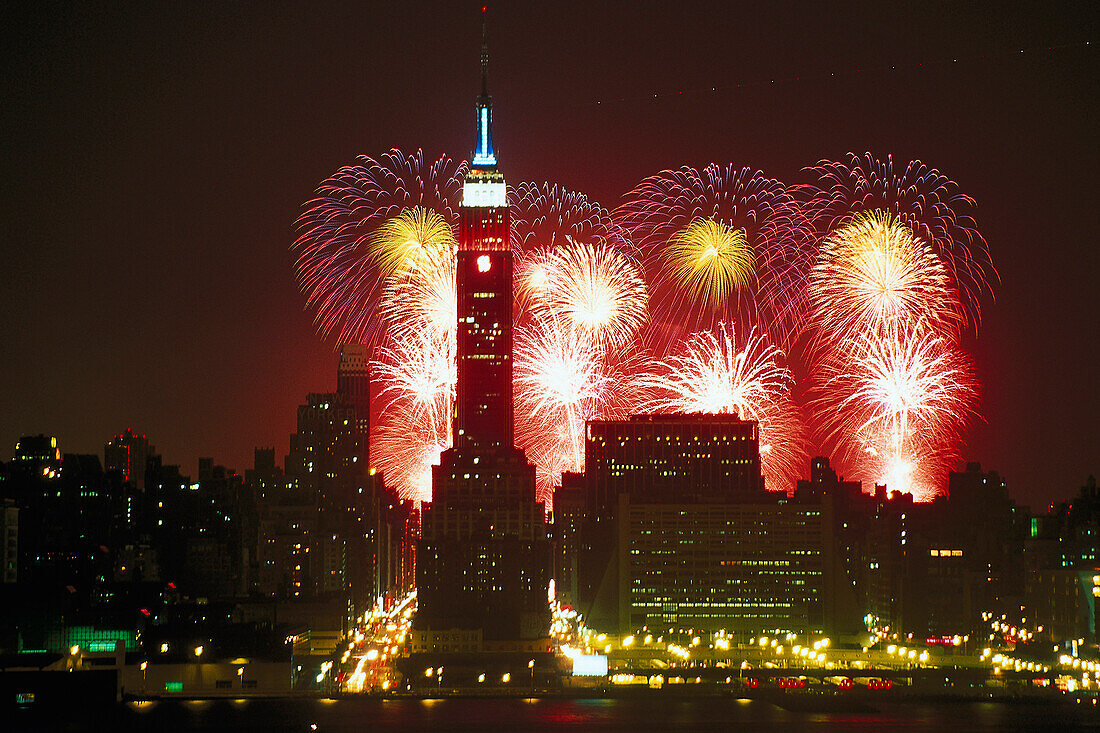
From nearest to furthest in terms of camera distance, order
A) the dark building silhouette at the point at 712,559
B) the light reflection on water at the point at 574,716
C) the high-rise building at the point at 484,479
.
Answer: the light reflection on water at the point at 574,716 → the dark building silhouette at the point at 712,559 → the high-rise building at the point at 484,479

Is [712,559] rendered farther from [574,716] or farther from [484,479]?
[574,716]

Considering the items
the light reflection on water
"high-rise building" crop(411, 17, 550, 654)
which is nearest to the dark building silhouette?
"high-rise building" crop(411, 17, 550, 654)

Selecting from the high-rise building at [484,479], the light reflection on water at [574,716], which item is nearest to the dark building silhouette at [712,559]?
the high-rise building at [484,479]

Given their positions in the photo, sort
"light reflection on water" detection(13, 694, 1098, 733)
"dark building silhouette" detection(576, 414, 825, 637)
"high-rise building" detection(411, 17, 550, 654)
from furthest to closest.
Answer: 1. "high-rise building" detection(411, 17, 550, 654)
2. "dark building silhouette" detection(576, 414, 825, 637)
3. "light reflection on water" detection(13, 694, 1098, 733)

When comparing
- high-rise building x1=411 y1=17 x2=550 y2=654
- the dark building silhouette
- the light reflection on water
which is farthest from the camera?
high-rise building x1=411 y1=17 x2=550 y2=654

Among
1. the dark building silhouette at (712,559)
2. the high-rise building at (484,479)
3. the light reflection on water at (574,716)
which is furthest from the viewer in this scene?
the high-rise building at (484,479)

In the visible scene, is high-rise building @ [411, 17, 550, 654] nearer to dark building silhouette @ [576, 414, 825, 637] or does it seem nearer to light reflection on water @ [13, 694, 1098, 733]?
dark building silhouette @ [576, 414, 825, 637]

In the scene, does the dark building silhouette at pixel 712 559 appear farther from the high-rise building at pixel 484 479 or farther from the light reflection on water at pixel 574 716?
the light reflection on water at pixel 574 716

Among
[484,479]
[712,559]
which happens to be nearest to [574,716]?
[712,559]

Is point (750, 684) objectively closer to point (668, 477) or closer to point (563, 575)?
point (668, 477)

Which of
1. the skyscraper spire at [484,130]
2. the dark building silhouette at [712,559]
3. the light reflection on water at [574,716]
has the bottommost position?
the light reflection on water at [574,716]
